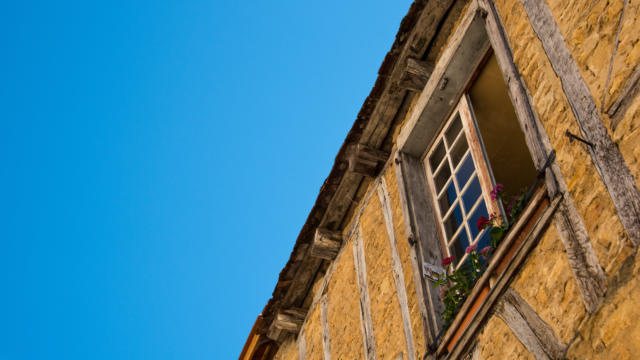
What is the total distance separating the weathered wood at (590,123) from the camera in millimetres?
3004

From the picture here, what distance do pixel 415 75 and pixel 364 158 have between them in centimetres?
87

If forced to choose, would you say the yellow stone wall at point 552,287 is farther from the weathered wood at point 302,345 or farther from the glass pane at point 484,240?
the weathered wood at point 302,345

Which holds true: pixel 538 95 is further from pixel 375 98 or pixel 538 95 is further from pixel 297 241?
pixel 297 241

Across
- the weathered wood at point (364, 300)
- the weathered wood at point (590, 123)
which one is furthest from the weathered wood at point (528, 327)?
the weathered wood at point (364, 300)

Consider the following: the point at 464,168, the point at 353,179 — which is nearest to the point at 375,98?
the point at 353,179

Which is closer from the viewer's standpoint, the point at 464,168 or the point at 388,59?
the point at 464,168

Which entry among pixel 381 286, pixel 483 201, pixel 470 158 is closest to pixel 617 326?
pixel 483 201

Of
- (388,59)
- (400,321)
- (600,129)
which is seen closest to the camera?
(600,129)

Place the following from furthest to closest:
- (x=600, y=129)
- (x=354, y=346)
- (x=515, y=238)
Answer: (x=354, y=346), (x=515, y=238), (x=600, y=129)

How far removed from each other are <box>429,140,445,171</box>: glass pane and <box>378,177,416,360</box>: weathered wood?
18.0 inches

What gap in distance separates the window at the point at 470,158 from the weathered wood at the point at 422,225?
7cm

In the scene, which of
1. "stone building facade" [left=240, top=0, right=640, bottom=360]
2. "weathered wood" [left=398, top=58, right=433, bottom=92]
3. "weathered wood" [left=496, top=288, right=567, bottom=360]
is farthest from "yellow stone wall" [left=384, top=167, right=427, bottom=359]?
"weathered wood" [left=496, top=288, right=567, bottom=360]

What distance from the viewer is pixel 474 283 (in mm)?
4156

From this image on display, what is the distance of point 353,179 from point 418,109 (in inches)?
43.6
